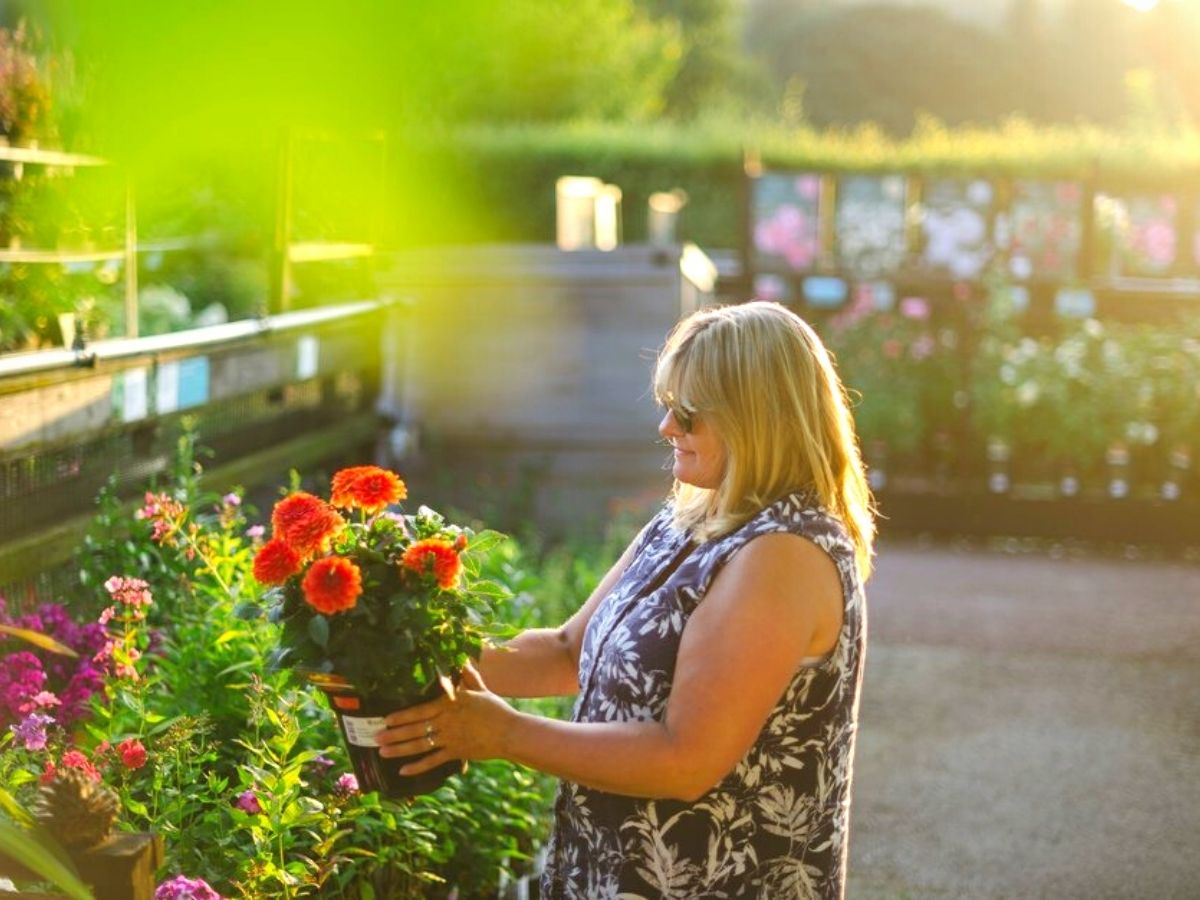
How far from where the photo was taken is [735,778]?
2.39 m

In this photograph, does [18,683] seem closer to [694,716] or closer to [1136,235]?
[694,716]

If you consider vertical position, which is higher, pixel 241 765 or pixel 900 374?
pixel 241 765

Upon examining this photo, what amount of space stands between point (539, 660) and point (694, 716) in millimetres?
558

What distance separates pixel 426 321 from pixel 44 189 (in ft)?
12.6

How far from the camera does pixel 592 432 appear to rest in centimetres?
940

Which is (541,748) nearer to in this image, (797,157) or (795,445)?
(795,445)

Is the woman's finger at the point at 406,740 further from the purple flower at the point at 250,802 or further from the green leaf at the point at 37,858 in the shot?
the green leaf at the point at 37,858

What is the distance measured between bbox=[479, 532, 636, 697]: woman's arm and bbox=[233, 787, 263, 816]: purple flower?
16.6 inches

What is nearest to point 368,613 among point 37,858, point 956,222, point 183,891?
point 183,891

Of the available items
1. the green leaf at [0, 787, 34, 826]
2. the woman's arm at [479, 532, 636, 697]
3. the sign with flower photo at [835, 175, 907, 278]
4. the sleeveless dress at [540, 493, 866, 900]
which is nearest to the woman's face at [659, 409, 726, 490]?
the sleeveless dress at [540, 493, 866, 900]

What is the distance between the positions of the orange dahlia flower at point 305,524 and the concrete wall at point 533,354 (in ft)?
22.7

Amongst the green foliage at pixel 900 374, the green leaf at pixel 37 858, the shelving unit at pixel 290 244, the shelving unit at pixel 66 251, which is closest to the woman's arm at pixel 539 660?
the green leaf at pixel 37 858

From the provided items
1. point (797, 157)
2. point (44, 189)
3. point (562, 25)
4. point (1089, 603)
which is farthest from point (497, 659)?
point (562, 25)

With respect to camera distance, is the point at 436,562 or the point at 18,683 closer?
the point at 436,562
